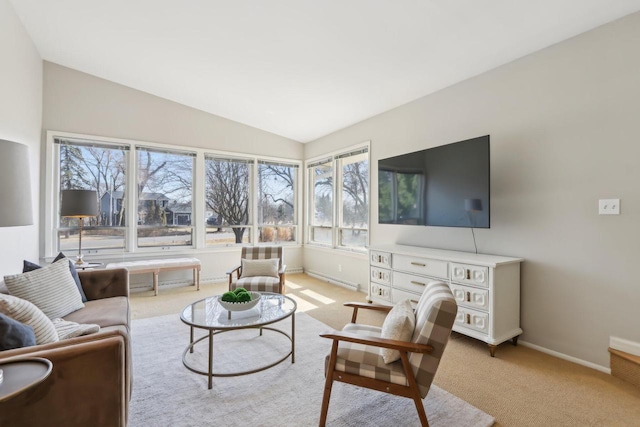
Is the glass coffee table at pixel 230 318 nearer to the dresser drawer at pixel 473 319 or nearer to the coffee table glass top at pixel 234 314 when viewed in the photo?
the coffee table glass top at pixel 234 314

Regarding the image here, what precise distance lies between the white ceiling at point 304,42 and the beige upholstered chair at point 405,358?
2168 millimetres

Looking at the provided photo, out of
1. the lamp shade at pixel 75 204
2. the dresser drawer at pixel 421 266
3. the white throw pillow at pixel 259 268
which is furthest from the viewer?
the white throw pillow at pixel 259 268

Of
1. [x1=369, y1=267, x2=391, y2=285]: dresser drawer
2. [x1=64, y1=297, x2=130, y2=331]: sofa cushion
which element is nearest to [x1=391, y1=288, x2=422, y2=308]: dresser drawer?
[x1=369, y1=267, x2=391, y2=285]: dresser drawer

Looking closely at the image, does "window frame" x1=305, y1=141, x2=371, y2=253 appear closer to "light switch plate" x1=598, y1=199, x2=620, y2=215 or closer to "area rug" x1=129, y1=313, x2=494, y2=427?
"area rug" x1=129, y1=313, x2=494, y2=427

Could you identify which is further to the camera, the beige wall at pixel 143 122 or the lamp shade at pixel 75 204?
the beige wall at pixel 143 122

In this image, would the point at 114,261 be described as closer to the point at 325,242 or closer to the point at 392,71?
the point at 325,242

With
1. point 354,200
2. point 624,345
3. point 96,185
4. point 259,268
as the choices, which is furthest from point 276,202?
point 624,345

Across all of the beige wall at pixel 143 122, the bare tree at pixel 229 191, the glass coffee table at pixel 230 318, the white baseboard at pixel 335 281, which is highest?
the beige wall at pixel 143 122

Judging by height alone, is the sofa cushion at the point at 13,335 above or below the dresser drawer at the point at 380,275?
above

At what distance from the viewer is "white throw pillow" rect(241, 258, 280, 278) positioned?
12.6ft

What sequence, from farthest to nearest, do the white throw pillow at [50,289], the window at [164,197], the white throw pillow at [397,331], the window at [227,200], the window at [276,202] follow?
the window at [276,202], the window at [227,200], the window at [164,197], the white throw pillow at [50,289], the white throw pillow at [397,331]

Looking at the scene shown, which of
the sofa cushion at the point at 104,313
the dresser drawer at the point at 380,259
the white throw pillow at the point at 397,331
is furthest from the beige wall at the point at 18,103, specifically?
the dresser drawer at the point at 380,259

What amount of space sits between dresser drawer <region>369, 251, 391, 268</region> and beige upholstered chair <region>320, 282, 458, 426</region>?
173cm

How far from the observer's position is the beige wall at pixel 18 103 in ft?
9.14
